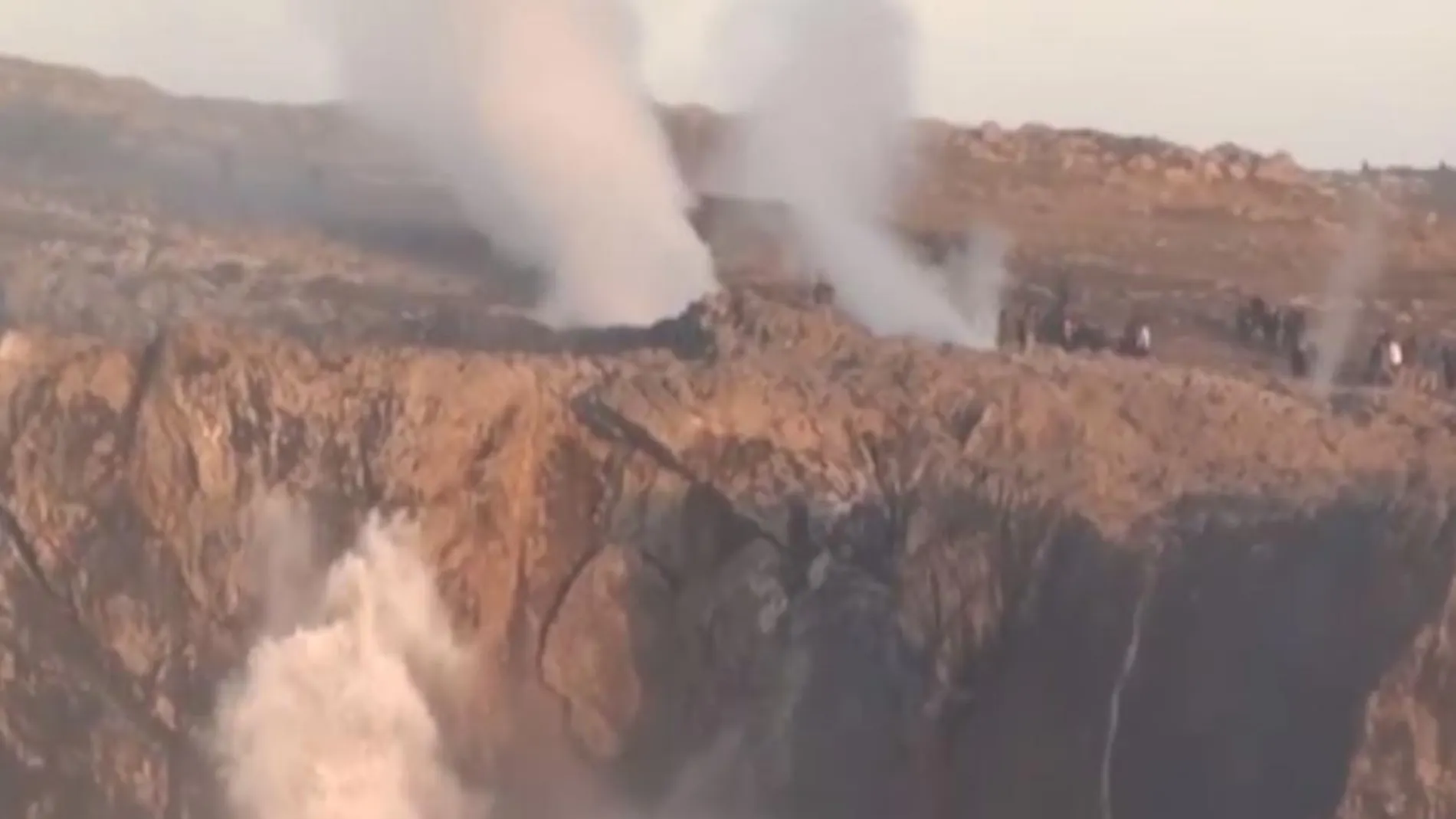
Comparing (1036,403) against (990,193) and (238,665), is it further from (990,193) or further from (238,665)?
(990,193)

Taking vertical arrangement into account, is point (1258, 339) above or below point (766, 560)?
above

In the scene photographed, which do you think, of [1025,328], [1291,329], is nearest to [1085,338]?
[1025,328]

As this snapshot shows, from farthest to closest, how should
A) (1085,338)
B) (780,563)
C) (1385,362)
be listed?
(1085,338)
(1385,362)
(780,563)

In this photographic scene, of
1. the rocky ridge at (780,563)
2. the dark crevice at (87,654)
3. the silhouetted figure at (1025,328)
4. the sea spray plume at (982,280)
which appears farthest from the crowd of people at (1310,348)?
the dark crevice at (87,654)

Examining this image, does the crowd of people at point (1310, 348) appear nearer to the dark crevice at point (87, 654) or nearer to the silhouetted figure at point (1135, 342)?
the silhouetted figure at point (1135, 342)

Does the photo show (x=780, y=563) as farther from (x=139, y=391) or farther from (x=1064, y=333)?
(x=1064, y=333)

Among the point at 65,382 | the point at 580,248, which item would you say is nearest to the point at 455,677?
the point at 65,382
